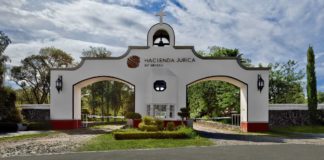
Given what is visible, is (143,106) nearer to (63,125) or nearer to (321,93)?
(63,125)

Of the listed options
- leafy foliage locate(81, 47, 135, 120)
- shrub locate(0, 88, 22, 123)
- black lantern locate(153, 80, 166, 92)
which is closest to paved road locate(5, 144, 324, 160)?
Result: black lantern locate(153, 80, 166, 92)

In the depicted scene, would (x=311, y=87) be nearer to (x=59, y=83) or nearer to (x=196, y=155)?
(x=59, y=83)

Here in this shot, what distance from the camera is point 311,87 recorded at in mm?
29422

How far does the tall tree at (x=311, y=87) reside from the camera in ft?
93.0

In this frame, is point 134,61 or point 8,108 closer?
point 134,61

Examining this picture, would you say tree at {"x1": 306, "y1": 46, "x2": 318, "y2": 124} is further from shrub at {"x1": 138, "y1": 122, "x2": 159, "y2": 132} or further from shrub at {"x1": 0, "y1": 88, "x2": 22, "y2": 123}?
shrub at {"x1": 0, "y1": 88, "x2": 22, "y2": 123}

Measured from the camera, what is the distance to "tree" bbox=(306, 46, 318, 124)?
28.4 metres

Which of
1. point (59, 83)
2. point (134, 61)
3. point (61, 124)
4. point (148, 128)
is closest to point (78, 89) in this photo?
point (59, 83)

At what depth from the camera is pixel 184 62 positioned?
85.8 feet

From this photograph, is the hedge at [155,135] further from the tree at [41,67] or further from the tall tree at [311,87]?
the tree at [41,67]

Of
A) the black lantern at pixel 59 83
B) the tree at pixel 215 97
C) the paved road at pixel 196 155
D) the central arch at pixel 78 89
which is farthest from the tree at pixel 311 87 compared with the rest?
the black lantern at pixel 59 83

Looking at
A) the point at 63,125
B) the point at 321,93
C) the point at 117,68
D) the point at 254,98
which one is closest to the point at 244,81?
the point at 254,98

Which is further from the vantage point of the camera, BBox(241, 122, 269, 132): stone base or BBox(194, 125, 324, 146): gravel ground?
BBox(241, 122, 269, 132): stone base

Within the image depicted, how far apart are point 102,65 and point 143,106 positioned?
14.3 feet
